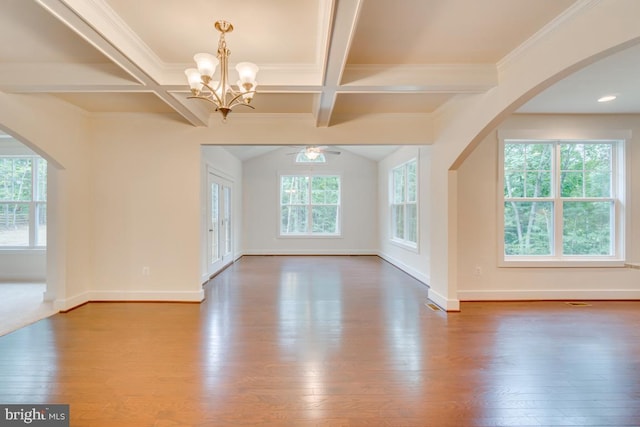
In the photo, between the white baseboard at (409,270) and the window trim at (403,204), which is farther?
the window trim at (403,204)

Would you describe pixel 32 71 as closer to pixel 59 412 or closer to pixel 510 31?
pixel 59 412

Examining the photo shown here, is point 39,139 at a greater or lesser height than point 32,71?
lesser

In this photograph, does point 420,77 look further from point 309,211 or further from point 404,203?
point 309,211

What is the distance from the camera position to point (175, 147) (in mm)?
4242

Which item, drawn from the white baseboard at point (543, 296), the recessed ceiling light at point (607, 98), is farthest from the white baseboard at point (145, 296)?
the recessed ceiling light at point (607, 98)

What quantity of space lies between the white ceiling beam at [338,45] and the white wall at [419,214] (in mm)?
2329

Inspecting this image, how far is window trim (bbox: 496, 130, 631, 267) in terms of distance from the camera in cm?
429

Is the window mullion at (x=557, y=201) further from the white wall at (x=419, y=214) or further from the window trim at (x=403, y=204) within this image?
the window trim at (x=403, y=204)

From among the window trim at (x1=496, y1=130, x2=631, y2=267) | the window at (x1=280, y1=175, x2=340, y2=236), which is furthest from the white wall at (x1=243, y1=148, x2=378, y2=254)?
the window trim at (x1=496, y1=130, x2=631, y2=267)

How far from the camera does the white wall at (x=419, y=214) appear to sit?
17.1 feet

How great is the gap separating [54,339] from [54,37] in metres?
2.75

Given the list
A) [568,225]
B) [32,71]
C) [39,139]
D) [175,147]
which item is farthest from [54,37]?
[568,225]

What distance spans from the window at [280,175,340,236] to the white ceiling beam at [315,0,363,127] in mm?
5384

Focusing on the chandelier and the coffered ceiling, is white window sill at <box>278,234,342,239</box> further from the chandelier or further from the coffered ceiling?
the chandelier
